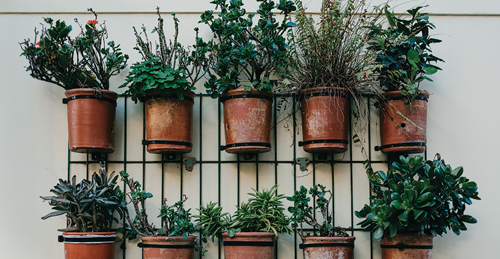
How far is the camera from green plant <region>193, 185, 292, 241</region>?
2.59m

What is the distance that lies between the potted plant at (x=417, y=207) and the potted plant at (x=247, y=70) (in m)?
0.70

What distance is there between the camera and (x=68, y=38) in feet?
8.98

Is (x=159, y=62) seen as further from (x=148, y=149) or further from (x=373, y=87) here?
(x=373, y=87)

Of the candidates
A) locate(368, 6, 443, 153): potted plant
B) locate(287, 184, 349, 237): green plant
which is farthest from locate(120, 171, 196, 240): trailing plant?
locate(368, 6, 443, 153): potted plant

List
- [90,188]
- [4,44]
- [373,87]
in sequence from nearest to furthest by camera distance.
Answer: [90,188]
[373,87]
[4,44]

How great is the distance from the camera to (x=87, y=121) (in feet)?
8.75

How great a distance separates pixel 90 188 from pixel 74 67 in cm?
68

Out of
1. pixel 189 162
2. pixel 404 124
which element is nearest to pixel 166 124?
pixel 189 162

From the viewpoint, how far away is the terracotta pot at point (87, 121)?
105 inches

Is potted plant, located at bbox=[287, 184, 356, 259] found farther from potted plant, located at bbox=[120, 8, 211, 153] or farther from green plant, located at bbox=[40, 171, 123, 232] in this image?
green plant, located at bbox=[40, 171, 123, 232]

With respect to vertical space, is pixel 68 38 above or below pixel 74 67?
above

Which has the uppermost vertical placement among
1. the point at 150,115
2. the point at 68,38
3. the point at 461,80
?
the point at 68,38

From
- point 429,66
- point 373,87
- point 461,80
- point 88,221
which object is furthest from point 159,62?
point 461,80


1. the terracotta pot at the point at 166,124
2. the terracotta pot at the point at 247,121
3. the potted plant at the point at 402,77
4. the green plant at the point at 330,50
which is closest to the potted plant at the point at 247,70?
the terracotta pot at the point at 247,121
